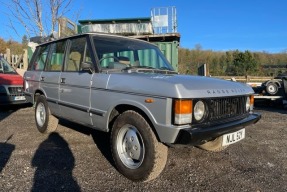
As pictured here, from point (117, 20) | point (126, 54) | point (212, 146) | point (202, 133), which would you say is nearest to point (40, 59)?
point (126, 54)

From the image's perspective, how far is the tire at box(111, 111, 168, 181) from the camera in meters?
3.37

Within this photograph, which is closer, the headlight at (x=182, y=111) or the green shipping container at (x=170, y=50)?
the headlight at (x=182, y=111)

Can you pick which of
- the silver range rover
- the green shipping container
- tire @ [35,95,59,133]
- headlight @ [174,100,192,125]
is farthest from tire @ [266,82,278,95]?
headlight @ [174,100,192,125]

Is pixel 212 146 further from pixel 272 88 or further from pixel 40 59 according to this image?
pixel 272 88

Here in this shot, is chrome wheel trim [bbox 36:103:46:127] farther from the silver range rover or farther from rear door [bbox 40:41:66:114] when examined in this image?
the silver range rover

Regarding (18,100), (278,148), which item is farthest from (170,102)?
(18,100)

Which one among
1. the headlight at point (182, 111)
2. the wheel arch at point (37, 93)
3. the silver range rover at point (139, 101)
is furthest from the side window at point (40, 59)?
the headlight at point (182, 111)

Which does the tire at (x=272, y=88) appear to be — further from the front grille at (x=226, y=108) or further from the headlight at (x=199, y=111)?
the headlight at (x=199, y=111)

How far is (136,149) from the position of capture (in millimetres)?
3654

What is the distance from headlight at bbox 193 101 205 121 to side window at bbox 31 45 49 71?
3.79 metres

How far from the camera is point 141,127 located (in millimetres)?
3428

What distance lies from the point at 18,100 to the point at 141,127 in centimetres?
696

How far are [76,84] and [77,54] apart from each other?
55 centimetres

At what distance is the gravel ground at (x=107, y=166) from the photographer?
3.45 metres
